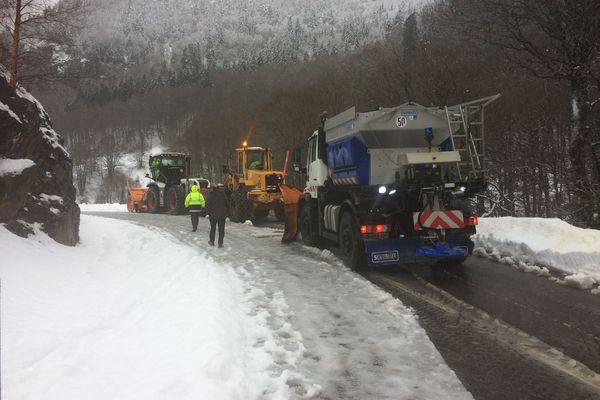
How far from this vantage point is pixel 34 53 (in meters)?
10.2

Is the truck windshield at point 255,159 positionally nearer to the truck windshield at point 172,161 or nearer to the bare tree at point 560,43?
the truck windshield at point 172,161

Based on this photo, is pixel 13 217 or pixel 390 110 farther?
pixel 390 110

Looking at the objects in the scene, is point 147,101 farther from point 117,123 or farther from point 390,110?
point 390,110

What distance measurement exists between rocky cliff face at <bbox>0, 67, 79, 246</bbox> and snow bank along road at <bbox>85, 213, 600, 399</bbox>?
4.10m

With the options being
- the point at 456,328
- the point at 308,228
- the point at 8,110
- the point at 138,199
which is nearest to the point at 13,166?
the point at 8,110

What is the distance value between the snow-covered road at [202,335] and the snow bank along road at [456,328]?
3 centimetres

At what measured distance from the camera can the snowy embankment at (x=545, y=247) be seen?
7.12 meters

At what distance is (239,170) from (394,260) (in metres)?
11.3

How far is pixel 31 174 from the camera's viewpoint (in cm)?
810

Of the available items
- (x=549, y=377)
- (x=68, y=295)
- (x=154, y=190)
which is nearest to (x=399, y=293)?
(x=549, y=377)

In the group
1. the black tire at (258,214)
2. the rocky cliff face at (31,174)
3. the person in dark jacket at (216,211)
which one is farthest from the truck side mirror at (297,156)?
the black tire at (258,214)

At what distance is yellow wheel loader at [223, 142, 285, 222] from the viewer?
55.0 ft

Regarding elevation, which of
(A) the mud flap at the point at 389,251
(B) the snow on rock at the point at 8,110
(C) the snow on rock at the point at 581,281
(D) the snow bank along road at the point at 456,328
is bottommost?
(D) the snow bank along road at the point at 456,328

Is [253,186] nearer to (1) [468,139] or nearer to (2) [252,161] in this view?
(2) [252,161]
